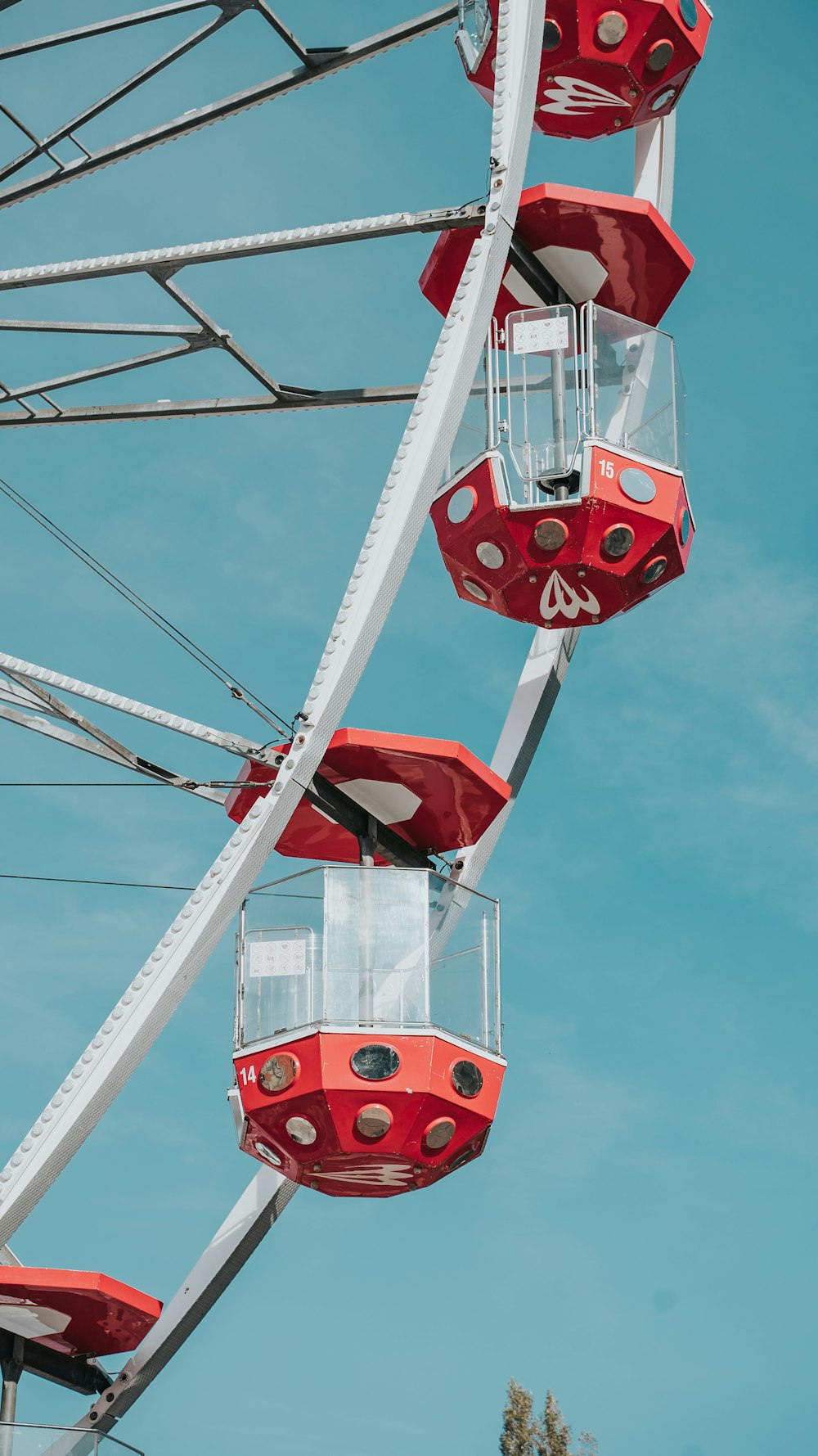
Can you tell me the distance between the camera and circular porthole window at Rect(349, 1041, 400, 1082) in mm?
14195

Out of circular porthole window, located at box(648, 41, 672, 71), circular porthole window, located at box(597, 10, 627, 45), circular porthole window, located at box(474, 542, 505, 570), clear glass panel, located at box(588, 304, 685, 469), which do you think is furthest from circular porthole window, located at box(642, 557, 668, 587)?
circular porthole window, located at box(597, 10, 627, 45)

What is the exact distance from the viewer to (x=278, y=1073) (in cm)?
1442

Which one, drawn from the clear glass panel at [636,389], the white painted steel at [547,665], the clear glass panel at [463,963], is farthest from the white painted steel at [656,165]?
the clear glass panel at [463,963]

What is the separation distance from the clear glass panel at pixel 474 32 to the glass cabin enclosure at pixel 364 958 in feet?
27.1

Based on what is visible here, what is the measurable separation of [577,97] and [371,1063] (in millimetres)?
9413

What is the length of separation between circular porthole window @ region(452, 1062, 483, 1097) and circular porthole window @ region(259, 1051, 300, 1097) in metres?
1.03

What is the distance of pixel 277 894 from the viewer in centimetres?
1492

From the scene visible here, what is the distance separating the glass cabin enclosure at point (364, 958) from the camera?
14398 millimetres

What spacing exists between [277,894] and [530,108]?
580 cm

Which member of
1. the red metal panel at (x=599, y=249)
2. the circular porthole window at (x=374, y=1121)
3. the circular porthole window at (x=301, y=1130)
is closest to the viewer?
the circular porthole window at (x=374, y=1121)

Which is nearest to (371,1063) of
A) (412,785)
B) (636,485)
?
(412,785)

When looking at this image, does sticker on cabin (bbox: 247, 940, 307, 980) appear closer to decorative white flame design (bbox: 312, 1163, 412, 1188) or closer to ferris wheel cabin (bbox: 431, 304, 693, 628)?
decorative white flame design (bbox: 312, 1163, 412, 1188)

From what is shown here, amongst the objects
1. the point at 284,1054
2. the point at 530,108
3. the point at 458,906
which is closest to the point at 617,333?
the point at 530,108

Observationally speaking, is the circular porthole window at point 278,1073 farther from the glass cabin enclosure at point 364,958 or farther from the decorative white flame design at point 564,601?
the decorative white flame design at point 564,601
